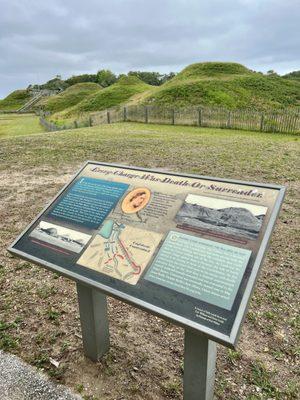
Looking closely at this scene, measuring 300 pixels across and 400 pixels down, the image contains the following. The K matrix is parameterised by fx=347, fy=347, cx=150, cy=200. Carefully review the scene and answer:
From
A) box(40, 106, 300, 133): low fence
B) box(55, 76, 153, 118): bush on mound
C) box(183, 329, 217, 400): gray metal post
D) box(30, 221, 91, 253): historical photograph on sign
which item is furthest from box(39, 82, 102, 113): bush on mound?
box(183, 329, 217, 400): gray metal post

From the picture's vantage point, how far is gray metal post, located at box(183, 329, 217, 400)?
1.99 metres

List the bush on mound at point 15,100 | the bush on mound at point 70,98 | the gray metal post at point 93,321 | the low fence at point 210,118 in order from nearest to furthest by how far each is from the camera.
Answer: the gray metal post at point 93,321
the low fence at point 210,118
the bush on mound at point 70,98
the bush on mound at point 15,100

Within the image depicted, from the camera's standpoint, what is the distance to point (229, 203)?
2199 mm

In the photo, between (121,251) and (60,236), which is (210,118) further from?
(121,251)

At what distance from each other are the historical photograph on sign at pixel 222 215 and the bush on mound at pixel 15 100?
76571 millimetres

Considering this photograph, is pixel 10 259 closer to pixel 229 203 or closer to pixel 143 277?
pixel 143 277

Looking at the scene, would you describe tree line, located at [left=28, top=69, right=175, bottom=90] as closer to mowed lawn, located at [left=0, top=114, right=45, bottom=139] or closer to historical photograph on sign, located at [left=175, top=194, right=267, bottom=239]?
mowed lawn, located at [left=0, top=114, right=45, bottom=139]

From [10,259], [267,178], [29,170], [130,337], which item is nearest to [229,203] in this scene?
[130,337]

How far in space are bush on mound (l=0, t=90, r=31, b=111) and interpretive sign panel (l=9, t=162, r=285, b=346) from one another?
75.9m

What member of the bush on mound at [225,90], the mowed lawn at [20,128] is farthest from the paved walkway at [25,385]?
the bush on mound at [225,90]

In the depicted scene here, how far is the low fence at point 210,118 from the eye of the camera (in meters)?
18.4

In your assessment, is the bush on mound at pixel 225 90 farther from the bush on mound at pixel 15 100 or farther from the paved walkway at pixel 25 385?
the bush on mound at pixel 15 100

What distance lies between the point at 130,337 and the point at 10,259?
221 cm

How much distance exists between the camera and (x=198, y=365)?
2.06 metres
